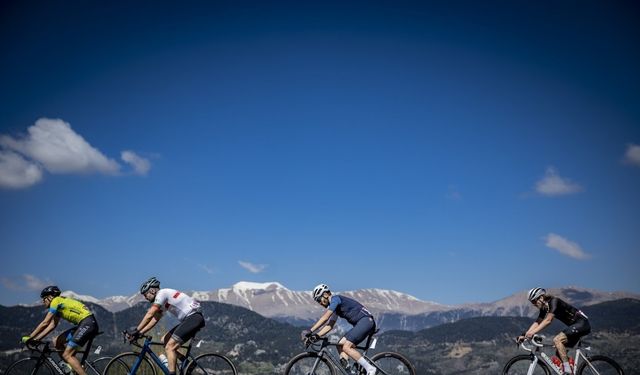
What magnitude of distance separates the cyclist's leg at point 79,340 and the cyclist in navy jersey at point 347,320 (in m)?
5.93

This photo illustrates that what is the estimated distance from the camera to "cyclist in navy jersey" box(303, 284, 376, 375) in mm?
12875

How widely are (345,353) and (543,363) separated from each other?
5448 millimetres

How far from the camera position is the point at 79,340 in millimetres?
13664

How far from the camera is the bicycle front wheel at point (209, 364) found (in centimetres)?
1279

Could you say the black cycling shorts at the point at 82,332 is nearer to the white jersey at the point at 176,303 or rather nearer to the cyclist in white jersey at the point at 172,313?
the cyclist in white jersey at the point at 172,313

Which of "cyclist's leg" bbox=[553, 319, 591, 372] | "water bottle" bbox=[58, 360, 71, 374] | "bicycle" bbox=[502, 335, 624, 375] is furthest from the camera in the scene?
"water bottle" bbox=[58, 360, 71, 374]

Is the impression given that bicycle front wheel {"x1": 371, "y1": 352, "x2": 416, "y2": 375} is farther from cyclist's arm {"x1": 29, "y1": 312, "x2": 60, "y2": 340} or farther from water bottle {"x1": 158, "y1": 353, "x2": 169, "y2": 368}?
cyclist's arm {"x1": 29, "y1": 312, "x2": 60, "y2": 340}

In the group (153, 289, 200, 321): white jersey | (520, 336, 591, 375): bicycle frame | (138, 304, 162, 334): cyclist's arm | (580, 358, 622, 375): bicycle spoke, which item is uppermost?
(153, 289, 200, 321): white jersey

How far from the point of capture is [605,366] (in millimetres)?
14148

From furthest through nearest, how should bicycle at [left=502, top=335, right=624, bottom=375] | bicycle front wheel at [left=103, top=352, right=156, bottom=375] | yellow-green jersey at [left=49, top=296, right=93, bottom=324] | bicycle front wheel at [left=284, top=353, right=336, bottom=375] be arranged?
yellow-green jersey at [left=49, top=296, right=93, bottom=324]
bicycle at [left=502, top=335, right=624, bottom=375]
bicycle front wheel at [left=103, top=352, right=156, bottom=375]
bicycle front wheel at [left=284, top=353, right=336, bottom=375]

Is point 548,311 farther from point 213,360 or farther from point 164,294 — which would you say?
point 164,294

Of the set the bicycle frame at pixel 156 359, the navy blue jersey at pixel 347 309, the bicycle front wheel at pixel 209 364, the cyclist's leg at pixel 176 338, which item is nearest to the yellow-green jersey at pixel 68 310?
the bicycle frame at pixel 156 359

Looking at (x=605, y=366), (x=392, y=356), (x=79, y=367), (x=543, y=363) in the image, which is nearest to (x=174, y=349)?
(x=79, y=367)

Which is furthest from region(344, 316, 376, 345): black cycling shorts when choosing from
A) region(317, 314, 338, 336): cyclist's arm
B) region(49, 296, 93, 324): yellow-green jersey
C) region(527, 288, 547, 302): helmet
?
region(49, 296, 93, 324): yellow-green jersey
